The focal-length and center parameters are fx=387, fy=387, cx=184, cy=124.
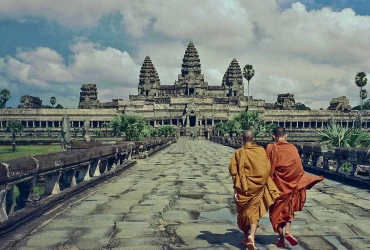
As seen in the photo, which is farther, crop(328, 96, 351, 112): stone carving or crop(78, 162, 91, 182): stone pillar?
crop(328, 96, 351, 112): stone carving

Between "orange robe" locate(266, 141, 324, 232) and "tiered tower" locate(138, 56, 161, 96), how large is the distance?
119361 mm

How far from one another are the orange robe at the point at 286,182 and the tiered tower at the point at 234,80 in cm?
12097

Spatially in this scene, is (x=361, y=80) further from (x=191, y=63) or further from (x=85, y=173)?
(x=85, y=173)

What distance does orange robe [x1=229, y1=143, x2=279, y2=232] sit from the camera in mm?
4559

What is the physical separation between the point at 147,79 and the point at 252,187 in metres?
121

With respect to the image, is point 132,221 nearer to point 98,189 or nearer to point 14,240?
point 14,240

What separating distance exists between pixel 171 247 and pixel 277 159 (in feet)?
5.49

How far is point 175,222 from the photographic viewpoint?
5789mm

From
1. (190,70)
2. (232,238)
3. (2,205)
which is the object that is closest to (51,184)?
(2,205)

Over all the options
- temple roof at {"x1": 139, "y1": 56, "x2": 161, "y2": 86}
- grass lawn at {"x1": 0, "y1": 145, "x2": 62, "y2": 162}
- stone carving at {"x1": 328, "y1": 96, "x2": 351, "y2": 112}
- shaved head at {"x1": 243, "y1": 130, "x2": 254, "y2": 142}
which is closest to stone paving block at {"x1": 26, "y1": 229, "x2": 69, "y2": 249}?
shaved head at {"x1": 243, "y1": 130, "x2": 254, "y2": 142}

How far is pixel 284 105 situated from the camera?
122938 mm

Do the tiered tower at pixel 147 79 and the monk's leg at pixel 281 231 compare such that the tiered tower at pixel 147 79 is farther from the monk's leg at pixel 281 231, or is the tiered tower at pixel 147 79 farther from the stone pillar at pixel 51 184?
the monk's leg at pixel 281 231

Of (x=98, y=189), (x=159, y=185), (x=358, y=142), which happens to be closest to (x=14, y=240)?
(x=98, y=189)

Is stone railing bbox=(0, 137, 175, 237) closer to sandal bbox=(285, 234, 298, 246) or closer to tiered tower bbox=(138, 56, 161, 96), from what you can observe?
sandal bbox=(285, 234, 298, 246)
